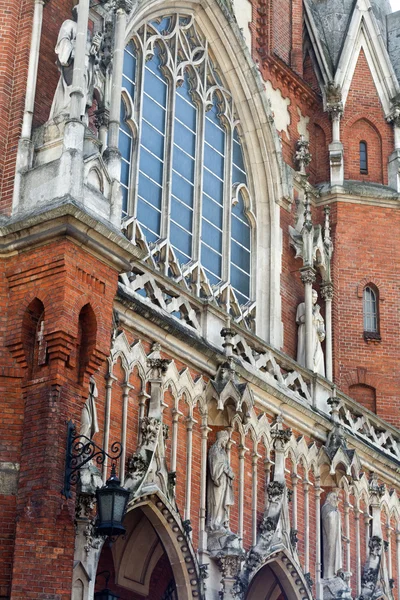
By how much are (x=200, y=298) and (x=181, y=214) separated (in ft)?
7.08

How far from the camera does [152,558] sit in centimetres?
1536

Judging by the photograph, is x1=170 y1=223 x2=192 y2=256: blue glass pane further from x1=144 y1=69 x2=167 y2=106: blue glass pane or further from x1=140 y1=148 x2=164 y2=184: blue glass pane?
x1=144 y1=69 x2=167 y2=106: blue glass pane

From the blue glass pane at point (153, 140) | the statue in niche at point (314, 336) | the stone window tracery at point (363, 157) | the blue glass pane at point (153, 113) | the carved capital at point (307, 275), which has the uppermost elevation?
the stone window tracery at point (363, 157)

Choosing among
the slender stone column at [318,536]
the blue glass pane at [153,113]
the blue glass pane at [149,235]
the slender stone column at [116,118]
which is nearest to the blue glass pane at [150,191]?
the blue glass pane at [149,235]

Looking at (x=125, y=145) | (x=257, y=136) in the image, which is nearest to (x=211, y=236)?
(x=125, y=145)

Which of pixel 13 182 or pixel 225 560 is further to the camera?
pixel 225 560

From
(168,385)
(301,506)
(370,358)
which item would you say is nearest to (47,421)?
(168,385)

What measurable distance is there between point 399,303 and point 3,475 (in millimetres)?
10458

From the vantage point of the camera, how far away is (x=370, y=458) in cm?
1820

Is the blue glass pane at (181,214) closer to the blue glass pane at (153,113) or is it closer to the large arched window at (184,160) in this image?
the large arched window at (184,160)

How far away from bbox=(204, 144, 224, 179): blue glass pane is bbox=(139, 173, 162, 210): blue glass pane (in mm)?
1580

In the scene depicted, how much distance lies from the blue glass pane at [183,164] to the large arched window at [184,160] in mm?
14

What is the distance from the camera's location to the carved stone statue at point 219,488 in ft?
47.1

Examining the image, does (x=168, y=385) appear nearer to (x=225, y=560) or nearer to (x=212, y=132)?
(x=225, y=560)
